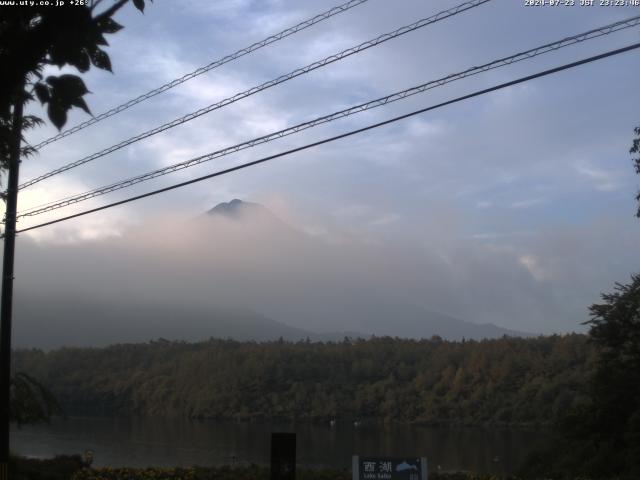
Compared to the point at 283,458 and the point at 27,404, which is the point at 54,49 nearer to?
the point at 283,458

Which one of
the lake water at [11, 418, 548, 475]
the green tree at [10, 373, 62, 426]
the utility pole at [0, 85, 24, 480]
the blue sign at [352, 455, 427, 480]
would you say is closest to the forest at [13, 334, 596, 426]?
the lake water at [11, 418, 548, 475]

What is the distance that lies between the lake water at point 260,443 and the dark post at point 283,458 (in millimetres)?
13679

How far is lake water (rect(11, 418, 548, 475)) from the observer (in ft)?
93.4

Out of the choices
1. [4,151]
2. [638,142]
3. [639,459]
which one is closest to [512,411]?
[639,459]

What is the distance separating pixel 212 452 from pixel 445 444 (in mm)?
11727

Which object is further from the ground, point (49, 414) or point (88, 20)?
point (88, 20)

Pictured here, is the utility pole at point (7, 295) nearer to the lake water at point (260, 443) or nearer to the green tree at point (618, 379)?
the lake water at point (260, 443)

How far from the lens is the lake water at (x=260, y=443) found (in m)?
28.5

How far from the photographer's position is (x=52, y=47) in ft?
12.6

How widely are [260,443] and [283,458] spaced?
27825 millimetres

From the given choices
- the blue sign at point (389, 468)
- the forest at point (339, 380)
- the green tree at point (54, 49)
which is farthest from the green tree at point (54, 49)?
the forest at point (339, 380)

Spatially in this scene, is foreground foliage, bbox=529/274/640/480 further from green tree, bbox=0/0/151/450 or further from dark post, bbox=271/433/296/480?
green tree, bbox=0/0/151/450

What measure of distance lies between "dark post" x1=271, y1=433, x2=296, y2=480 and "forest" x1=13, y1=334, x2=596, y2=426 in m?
33.0

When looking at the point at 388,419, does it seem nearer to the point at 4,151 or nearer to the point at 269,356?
the point at 269,356
